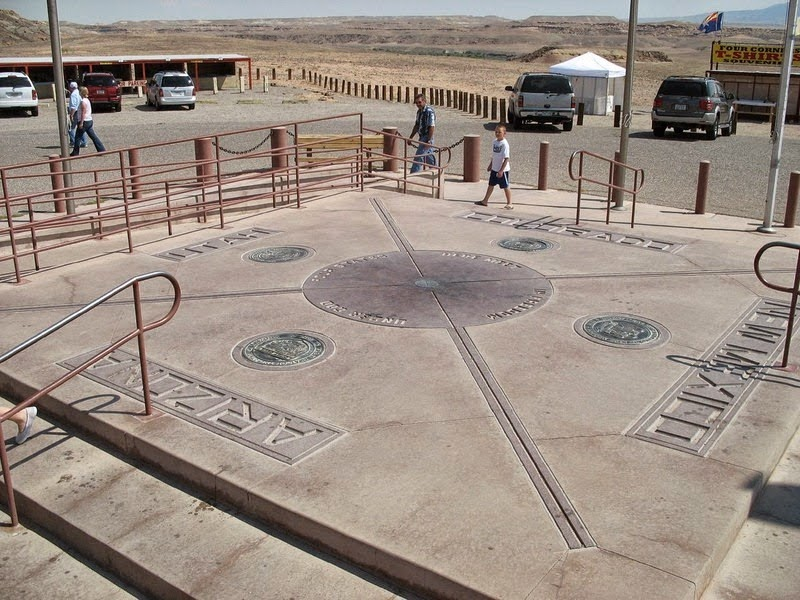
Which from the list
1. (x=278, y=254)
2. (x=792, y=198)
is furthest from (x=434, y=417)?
(x=792, y=198)

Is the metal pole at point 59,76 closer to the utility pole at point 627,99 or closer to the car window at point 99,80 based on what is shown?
the utility pole at point 627,99

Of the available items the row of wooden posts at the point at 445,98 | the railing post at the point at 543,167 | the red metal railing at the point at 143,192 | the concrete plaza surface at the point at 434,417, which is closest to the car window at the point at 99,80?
the row of wooden posts at the point at 445,98

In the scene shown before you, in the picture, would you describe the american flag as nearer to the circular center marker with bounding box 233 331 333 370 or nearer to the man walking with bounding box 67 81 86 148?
the man walking with bounding box 67 81 86 148

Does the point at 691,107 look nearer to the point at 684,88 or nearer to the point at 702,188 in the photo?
the point at 684,88

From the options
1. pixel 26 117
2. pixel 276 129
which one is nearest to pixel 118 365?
pixel 276 129

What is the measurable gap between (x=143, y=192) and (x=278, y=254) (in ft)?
12.7

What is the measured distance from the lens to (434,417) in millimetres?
6367

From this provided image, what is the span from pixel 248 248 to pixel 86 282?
224 centimetres

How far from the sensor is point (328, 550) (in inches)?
196

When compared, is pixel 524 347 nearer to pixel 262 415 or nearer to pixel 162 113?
pixel 262 415

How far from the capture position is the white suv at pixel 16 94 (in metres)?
30.2

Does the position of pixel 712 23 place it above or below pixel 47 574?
above

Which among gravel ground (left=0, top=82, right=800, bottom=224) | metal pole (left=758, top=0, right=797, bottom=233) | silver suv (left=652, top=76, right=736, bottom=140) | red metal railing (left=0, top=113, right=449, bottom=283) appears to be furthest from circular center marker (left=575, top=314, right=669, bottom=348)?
silver suv (left=652, top=76, right=736, bottom=140)

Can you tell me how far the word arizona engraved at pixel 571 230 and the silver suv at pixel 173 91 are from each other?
23.9 metres
